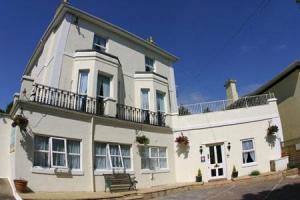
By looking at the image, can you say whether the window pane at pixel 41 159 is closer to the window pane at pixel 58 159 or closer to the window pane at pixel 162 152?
the window pane at pixel 58 159

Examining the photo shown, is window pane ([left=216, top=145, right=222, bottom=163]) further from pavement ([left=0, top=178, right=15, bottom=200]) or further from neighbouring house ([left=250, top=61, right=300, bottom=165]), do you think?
pavement ([left=0, top=178, right=15, bottom=200])

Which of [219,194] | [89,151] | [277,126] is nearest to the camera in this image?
[219,194]

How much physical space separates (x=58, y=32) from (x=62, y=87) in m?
3.52

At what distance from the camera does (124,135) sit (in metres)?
16.8

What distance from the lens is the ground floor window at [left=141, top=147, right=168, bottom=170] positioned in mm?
17778

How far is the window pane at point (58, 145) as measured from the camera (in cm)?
1351

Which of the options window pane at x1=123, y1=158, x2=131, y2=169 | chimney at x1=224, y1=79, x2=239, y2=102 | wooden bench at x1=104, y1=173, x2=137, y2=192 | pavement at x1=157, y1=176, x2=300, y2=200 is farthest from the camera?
chimney at x1=224, y1=79, x2=239, y2=102

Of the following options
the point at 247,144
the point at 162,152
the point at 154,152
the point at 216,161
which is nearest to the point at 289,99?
the point at 247,144

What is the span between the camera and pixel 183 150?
19.7 m

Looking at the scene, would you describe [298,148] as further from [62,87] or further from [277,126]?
[62,87]

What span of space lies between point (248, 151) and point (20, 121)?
12.9m

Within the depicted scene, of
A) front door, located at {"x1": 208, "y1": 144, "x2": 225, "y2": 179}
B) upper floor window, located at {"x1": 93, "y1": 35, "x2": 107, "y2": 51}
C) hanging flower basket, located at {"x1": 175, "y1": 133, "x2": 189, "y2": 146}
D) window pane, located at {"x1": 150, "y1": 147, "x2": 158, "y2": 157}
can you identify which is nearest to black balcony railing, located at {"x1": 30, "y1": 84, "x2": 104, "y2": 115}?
upper floor window, located at {"x1": 93, "y1": 35, "x2": 107, "y2": 51}

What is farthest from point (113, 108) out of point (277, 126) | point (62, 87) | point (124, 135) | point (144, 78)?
point (277, 126)

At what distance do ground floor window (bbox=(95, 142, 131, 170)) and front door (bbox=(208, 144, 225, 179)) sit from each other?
5306 mm
